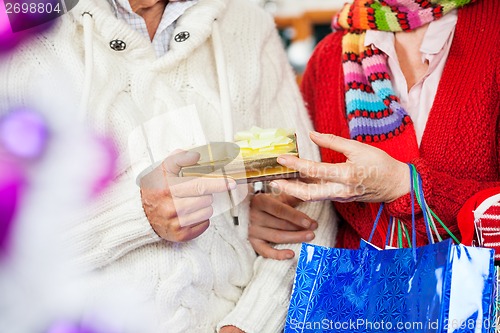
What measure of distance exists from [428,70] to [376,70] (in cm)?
10

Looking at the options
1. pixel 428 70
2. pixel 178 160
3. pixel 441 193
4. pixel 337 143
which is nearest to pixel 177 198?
pixel 178 160

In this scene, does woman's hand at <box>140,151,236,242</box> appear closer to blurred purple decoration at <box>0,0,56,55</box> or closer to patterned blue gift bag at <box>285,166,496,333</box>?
patterned blue gift bag at <box>285,166,496,333</box>

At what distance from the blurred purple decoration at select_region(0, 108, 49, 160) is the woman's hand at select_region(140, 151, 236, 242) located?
18cm

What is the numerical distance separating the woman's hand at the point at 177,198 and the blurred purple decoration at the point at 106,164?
55mm

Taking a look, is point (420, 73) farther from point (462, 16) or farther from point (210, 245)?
point (210, 245)

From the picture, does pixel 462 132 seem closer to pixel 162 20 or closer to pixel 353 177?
pixel 353 177

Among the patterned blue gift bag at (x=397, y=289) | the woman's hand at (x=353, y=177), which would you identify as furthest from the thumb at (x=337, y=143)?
the patterned blue gift bag at (x=397, y=289)

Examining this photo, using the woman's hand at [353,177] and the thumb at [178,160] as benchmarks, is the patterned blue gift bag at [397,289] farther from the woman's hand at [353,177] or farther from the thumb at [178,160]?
the thumb at [178,160]

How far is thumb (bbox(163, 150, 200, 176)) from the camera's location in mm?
986

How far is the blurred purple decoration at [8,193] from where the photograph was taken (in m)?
0.91

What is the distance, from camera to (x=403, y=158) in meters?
1.20

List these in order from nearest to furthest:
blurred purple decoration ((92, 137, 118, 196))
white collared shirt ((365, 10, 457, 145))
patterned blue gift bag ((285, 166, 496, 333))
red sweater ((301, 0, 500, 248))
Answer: patterned blue gift bag ((285, 166, 496, 333))
blurred purple decoration ((92, 137, 118, 196))
red sweater ((301, 0, 500, 248))
white collared shirt ((365, 10, 457, 145))

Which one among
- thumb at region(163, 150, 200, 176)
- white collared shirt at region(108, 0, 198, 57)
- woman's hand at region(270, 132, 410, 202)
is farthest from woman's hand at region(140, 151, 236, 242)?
white collared shirt at region(108, 0, 198, 57)

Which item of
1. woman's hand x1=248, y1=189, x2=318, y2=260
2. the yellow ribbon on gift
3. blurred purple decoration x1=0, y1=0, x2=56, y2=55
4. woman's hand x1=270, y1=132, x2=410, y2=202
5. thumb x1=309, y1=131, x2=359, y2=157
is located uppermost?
blurred purple decoration x1=0, y1=0, x2=56, y2=55
